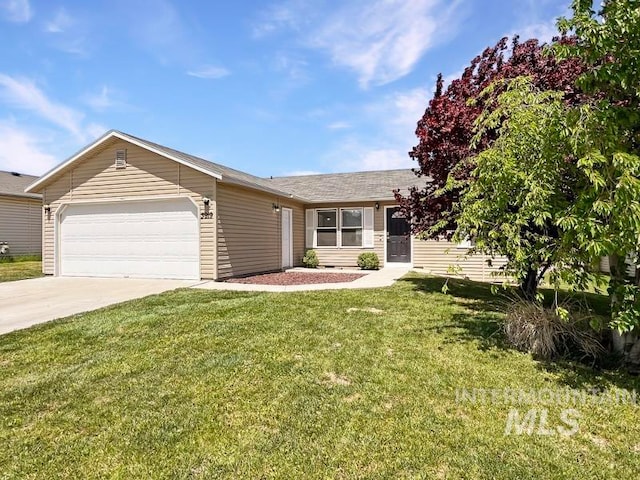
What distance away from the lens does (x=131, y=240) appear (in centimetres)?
1148

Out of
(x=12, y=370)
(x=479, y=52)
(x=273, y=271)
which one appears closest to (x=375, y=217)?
(x=273, y=271)

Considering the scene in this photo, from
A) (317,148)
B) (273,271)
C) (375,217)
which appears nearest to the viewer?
(273,271)

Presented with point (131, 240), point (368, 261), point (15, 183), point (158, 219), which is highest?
point (15, 183)

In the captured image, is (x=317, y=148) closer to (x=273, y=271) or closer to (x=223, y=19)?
(x=273, y=271)

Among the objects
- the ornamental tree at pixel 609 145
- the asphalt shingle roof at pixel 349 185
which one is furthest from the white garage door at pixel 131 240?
the ornamental tree at pixel 609 145

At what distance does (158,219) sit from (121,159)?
215 centimetres

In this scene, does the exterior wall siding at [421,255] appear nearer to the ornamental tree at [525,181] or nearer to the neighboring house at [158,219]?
the neighboring house at [158,219]

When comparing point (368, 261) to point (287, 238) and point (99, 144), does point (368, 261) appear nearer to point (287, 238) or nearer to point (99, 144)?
point (287, 238)

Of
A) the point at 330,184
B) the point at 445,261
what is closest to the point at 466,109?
the point at 445,261

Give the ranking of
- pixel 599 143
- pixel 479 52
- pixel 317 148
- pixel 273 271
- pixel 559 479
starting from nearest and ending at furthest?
pixel 559 479 → pixel 599 143 → pixel 479 52 → pixel 273 271 → pixel 317 148

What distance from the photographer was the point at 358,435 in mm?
2834

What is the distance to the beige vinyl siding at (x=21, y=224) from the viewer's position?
57.1 feet

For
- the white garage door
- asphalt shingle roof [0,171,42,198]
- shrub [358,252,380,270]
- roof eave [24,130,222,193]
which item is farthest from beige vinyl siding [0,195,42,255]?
shrub [358,252,380,270]

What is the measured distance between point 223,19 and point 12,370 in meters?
8.92
